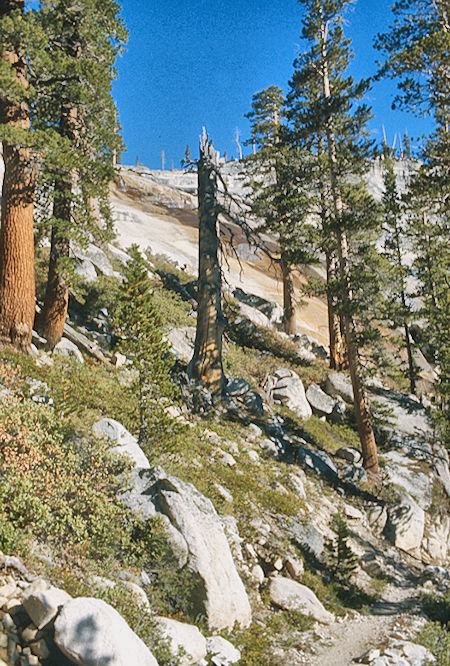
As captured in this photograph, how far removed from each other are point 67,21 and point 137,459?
11066 millimetres

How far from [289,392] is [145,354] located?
967 cm

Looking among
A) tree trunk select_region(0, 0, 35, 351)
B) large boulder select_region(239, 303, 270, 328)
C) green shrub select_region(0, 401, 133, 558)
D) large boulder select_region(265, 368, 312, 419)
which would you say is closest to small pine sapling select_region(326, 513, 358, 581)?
green shrub select_region(0, 401, 133, 558)

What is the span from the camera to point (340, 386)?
18672 millimetres

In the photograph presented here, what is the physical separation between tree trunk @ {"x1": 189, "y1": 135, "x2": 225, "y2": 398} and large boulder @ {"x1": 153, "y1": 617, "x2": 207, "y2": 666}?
334 inches

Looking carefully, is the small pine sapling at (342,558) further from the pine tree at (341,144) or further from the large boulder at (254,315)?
the large boulder at (254,315)

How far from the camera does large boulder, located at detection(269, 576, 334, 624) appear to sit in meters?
7.05

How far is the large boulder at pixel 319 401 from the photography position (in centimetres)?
1738

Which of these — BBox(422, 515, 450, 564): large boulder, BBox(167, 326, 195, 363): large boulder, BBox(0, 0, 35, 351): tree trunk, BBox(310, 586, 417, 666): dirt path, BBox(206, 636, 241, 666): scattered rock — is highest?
BBox(0, 0, 35, 351): tree trunk

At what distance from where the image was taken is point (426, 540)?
12.4 m

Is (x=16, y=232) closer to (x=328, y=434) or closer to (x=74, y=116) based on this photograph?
(x=74, y=116)

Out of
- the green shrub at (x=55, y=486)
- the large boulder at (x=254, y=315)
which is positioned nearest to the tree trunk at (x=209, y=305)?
the green shrub at (x=55, y=486)

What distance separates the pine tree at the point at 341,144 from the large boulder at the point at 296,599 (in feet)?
24.1

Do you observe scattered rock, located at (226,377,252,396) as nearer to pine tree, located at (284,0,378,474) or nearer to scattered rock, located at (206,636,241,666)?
pine tree, located at (284,0,378,474)

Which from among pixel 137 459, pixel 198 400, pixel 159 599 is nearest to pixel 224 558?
pixel 159 599
